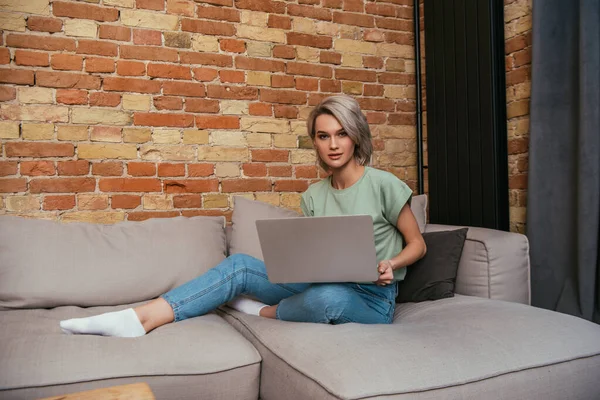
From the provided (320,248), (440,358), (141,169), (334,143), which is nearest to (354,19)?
(334,143)

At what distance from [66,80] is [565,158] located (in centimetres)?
220

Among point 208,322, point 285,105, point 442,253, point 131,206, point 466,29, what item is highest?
point 466,29

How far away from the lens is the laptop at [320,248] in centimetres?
141

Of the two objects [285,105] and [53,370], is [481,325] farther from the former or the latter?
[285,105]

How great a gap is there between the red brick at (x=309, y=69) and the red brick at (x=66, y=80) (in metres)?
0.97

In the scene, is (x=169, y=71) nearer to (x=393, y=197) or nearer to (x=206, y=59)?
(x=206, y=59)

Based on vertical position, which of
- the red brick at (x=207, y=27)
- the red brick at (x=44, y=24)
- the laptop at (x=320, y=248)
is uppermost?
the red brick at (x=207, y=27)

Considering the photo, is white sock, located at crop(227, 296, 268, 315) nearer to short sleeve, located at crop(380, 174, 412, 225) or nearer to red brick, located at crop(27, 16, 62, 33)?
short sleeve, located at crop(380, 174, 412, 225)

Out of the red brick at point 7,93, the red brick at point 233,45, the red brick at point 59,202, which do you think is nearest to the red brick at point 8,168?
the red brick at point 59,202

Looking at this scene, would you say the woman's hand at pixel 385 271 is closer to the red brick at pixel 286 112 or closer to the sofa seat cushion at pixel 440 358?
the sofa seat cushion at pixel 440 358

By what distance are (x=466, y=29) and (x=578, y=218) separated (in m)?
1.15

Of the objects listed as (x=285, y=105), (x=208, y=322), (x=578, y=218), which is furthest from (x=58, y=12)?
(x=578, y=218)

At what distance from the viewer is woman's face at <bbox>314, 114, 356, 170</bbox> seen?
1896 millimetres

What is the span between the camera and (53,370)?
1.33m
